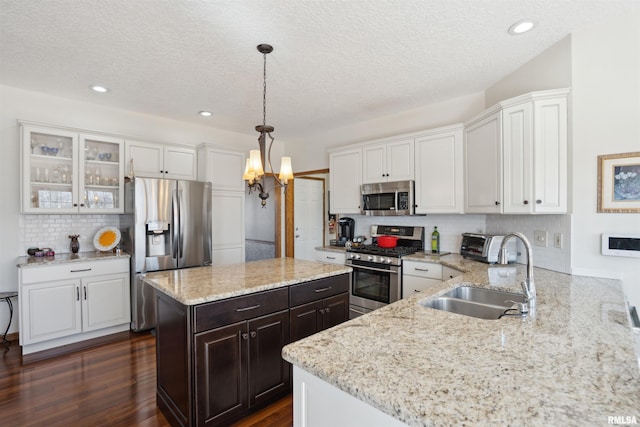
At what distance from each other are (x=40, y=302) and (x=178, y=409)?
2167 mm

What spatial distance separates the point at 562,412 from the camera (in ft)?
2.42

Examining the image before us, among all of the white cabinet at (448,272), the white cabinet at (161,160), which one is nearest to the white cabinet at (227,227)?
the white cabinet at (161,160)

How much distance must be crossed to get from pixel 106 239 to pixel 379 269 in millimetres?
3286

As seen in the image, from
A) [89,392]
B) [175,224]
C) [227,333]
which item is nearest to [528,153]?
[227,333]

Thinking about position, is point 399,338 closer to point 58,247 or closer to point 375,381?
point 375,381

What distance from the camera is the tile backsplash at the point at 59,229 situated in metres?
3.41

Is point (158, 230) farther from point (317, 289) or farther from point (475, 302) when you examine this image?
point (475, 302)

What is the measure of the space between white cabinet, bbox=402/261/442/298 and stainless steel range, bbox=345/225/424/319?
0.07m

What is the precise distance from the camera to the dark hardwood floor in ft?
6.80

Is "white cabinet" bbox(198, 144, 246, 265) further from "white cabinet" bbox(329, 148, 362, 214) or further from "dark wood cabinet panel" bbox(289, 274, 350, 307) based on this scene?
"dark wood cabinet panel" bbox(289, 274, 350, 307)

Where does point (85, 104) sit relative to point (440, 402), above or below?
above

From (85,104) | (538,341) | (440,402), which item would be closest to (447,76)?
(538,341)

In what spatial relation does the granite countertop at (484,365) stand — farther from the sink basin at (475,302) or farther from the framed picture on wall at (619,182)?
the framed picture on wall at (619,182)

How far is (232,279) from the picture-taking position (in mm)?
2189
